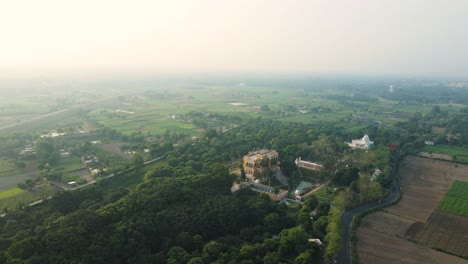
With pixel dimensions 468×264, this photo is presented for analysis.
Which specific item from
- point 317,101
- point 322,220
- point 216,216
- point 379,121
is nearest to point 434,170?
point 322,220

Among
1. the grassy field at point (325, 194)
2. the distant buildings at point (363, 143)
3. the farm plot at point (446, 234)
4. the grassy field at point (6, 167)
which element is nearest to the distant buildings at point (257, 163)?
the grassy field at point (325, 194)


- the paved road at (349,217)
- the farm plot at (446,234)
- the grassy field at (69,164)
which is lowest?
the farm plot at (446,234)

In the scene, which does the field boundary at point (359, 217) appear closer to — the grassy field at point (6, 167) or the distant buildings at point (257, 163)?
the distant buildings at point (257, 163)

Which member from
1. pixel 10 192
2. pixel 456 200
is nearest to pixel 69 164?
pixel 10 192

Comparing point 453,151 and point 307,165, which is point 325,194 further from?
point 453,151

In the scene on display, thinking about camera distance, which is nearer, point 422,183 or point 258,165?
point 258,165

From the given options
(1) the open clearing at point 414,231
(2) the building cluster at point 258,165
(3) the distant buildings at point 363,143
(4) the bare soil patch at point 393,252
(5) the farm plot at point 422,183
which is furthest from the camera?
(3) the distant buildings at point 363,143

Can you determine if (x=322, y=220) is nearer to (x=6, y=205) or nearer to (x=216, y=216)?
(x=216, y=216)

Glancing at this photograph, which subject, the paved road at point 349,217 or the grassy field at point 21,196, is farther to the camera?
the grassy field at point 21,196
